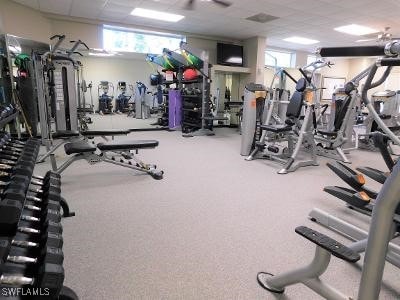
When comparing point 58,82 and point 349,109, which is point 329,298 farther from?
point 58,82

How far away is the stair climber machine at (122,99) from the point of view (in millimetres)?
9047

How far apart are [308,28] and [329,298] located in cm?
738

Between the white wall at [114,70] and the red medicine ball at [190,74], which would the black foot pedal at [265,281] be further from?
the white wall at [114,70]

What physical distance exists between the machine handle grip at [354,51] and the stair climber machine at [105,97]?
886 cm

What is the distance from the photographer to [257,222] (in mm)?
2285

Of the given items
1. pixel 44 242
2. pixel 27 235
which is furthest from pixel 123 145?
pixel 44 242

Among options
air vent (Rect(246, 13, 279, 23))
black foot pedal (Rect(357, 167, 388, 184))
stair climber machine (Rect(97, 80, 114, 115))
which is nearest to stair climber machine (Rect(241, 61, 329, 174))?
black foot pedal (Rect(357, 167, 388, 184))

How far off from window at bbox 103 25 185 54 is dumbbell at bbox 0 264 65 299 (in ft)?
22.8

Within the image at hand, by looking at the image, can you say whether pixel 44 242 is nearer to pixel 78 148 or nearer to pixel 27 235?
pixel 27 235

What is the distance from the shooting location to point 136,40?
23.9 feet

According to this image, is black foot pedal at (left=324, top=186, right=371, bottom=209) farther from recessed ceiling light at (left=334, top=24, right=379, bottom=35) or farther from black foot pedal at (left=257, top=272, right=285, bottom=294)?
recessed ceiling light at (left=334, top=24, right=379, bottom=35)

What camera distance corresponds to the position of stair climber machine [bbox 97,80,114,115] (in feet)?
29.3

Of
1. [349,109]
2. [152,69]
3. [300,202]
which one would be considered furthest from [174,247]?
[152,69]

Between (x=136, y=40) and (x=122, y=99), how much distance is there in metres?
2.58
